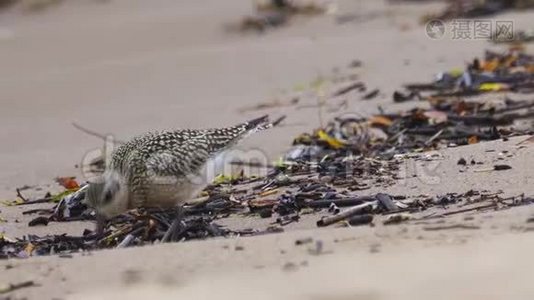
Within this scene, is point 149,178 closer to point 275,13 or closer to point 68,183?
point 68,183

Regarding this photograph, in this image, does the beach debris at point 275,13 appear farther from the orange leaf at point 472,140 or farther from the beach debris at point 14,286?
the beach debris at point 14,286

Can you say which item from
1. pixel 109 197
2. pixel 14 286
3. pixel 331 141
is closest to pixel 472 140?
pixel 331 141

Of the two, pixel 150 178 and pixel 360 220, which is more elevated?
pixel 150 178

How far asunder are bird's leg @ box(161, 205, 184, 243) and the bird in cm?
Answer: 8

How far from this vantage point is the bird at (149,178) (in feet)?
21.3

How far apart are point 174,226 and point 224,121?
13.2 ft

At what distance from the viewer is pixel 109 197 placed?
6465 mm

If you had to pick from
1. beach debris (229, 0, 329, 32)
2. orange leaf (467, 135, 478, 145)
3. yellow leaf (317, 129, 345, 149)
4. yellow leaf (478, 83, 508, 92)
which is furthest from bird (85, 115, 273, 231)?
beach debris (229, 0, 329, 32)

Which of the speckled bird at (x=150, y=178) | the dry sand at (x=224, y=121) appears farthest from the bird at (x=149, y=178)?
the dry sand at (x=224, y=121)

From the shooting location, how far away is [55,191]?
315 inches

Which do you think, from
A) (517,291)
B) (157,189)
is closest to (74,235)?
(157,189)

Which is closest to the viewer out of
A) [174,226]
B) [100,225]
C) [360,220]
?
[360,220]

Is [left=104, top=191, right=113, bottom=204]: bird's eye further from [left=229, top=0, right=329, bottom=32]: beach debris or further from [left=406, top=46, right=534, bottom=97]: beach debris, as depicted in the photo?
[left=229, top=0, right=329, bottom=32]: beach debris

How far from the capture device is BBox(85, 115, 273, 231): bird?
648 centimetres
